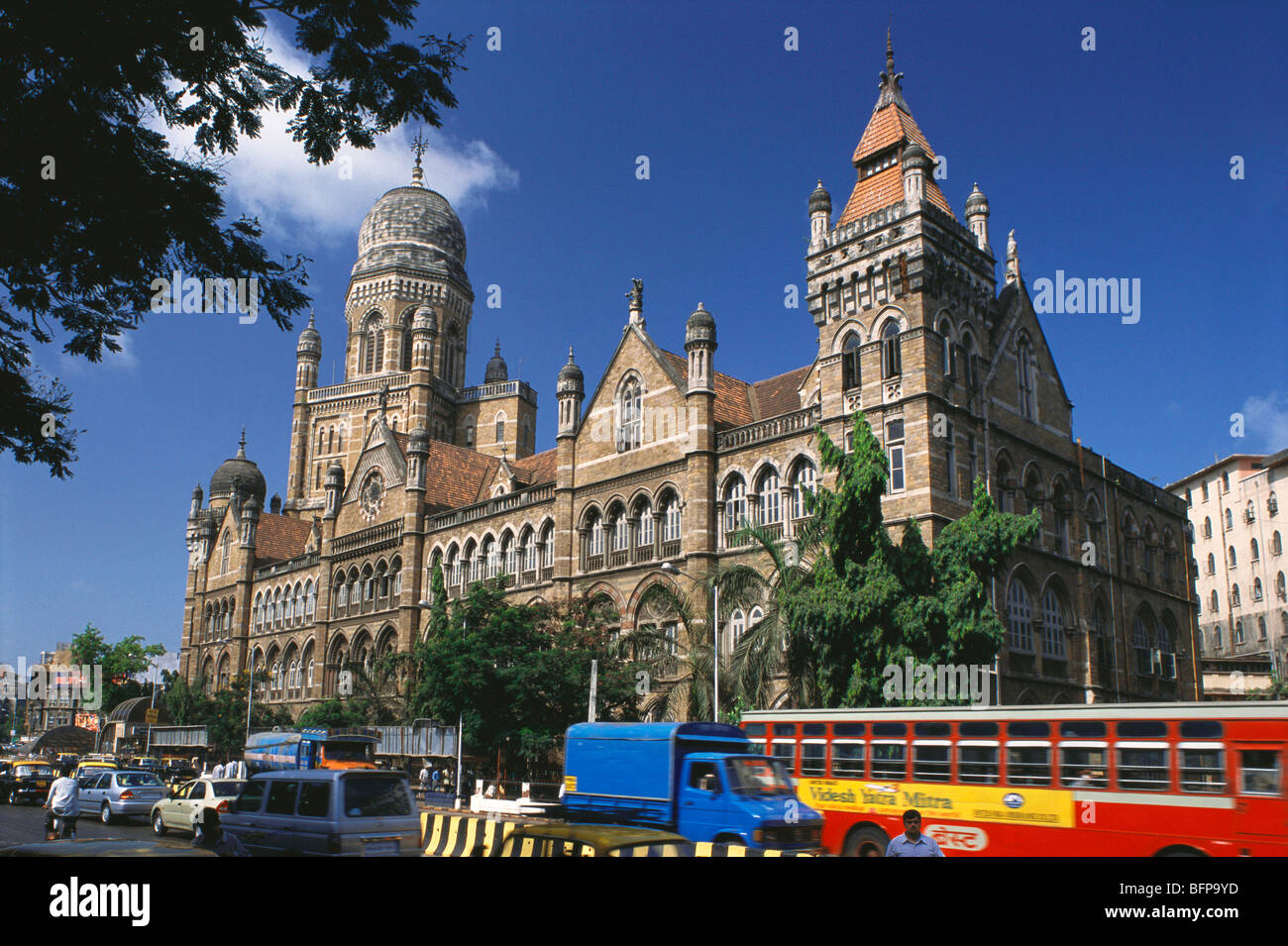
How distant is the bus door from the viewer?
13.3 meters

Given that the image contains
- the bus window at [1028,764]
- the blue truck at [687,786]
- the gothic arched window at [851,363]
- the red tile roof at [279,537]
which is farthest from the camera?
the red tile roof at [279,537]

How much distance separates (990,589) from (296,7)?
2611cm

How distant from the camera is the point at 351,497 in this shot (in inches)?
2259

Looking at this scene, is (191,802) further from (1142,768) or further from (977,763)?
(1142,768)

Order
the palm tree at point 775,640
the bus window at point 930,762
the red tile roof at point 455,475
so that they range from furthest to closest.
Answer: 1. the red tile roof at point 455,475
2. the palm tree at point 775,640
3. the bus window at point 930,762

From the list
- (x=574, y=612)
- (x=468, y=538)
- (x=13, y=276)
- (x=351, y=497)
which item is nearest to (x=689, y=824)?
(x=13, y=276)

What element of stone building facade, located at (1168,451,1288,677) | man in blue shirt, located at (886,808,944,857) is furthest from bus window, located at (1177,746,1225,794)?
stone building facade, located at (1168,451,1288,677)

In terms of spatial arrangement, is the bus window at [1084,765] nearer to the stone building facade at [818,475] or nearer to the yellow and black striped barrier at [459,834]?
the yellow and black striped barrier at [459,834]

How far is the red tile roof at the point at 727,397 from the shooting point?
3762cm

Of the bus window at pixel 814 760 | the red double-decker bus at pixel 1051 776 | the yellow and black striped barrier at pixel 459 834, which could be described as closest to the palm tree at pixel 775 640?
the red double-decker bus at pixel 1051 776

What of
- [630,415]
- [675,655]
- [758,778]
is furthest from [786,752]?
[630,415]

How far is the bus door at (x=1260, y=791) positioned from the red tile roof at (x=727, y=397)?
946 inches

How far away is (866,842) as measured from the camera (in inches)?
699

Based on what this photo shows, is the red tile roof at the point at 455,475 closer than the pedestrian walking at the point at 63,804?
No
